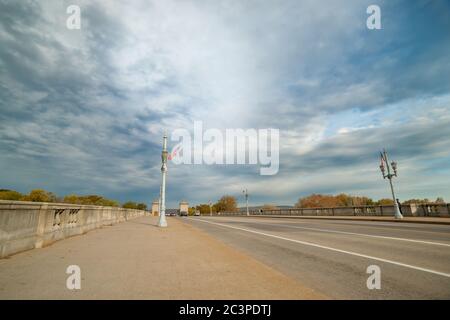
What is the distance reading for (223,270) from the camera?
529 cm

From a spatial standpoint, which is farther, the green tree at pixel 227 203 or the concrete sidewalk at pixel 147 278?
the green tree at pixel 227 203

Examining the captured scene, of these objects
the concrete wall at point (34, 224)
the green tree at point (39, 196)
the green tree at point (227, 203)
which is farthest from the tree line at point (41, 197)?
the concrete wall at point (34, 224)

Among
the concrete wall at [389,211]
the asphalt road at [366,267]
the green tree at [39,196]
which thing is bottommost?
the asphalt road at [366,267]

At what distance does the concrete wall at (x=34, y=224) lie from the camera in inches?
257

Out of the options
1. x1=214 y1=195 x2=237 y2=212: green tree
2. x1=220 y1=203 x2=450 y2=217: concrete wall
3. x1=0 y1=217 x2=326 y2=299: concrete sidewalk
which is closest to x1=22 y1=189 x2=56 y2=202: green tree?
x1=214 y1=195 x2=237 y2=212: green tree

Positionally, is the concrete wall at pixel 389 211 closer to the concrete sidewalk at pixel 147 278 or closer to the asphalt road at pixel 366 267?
the asphalt road at pixel 366 267

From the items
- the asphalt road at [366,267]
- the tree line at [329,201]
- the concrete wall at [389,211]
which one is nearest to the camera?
the asphalt road at [366,267]

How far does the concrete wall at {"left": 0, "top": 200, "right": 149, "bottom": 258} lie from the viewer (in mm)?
6516

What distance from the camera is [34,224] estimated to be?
8133 millimetres

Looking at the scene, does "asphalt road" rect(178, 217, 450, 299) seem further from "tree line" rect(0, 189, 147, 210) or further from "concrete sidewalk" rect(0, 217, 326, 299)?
"tree line" rect(0, 189, 147, 210)
